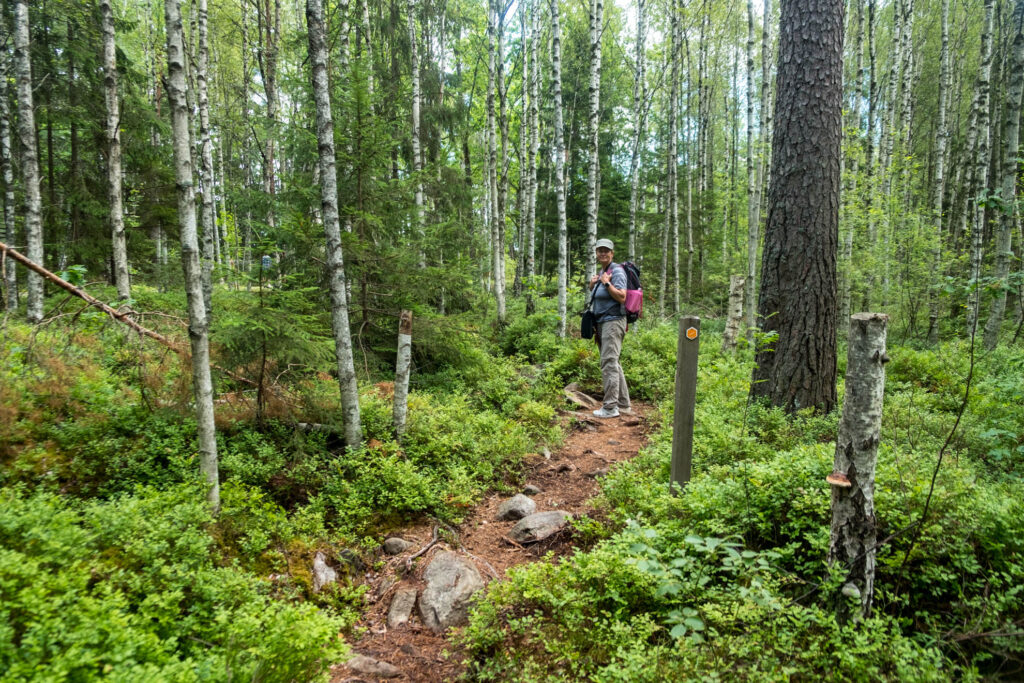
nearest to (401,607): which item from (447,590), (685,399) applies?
(447,590)

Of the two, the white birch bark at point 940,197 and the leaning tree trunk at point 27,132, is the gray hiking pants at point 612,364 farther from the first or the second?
the leaning tree trunk at point 27,132

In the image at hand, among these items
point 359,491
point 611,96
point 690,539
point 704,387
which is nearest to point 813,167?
point 704,387

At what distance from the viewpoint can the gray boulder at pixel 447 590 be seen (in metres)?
3.75

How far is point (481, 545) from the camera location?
4684 mm

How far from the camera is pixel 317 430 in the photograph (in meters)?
5.45

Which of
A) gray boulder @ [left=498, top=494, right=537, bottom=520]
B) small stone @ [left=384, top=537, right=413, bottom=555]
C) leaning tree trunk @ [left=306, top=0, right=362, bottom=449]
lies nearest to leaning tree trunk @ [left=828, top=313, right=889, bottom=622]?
gray boulder @ [left=498, top=494, right=537, bottom=520]

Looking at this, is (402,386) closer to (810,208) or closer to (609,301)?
(609,301)

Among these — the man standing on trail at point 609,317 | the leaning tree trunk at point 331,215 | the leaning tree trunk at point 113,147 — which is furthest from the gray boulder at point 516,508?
the leaning tree trunk at point 113,147

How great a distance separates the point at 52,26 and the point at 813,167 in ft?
49.9

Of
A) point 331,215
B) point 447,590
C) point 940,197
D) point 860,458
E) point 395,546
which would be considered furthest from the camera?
point 940,197

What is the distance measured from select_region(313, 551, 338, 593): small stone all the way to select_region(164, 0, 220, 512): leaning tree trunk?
2.97ft

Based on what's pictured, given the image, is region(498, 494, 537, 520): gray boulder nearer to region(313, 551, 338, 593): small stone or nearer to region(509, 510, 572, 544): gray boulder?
region(509, 510, 572, 544): gray boulder

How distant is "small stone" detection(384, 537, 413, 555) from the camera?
441 centimetres

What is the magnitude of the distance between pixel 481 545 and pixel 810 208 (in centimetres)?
499
